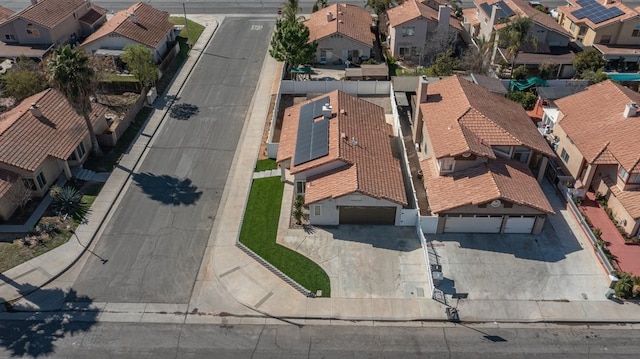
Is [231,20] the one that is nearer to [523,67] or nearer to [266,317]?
[523,67]

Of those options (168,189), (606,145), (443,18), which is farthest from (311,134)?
(443,18)

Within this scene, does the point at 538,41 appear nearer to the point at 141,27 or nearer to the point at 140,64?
the point at 140,64

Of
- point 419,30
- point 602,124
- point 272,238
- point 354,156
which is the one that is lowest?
point 272,238

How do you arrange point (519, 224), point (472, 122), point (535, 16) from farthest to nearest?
point (535, 16) < point (472, 122) < point (519, 224)

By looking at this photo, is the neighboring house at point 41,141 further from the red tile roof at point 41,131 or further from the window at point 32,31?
the window at point 32,31

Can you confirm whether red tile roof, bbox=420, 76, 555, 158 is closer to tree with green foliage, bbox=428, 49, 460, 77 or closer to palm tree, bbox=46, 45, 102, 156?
tree with green foliage, bbox=428, 49, 460, 77

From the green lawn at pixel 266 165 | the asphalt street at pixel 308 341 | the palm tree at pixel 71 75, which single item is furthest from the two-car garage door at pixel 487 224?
the palm tree at pixel 71 75
